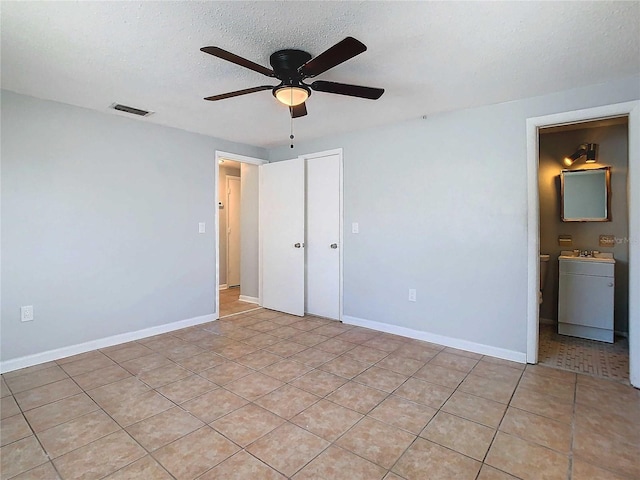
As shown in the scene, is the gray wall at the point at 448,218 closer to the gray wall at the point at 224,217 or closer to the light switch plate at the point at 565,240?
the light switch plate at the point at 565,240

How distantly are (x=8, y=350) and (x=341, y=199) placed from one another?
3.38m

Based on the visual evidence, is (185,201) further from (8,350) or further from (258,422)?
(258,422)

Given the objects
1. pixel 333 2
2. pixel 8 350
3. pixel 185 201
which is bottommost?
pixel 8 350

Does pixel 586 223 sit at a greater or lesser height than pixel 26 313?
greater

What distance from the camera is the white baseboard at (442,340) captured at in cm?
290

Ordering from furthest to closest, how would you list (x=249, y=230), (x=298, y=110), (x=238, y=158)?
1. (x=249, y=230)
2. (x=238, y=158)
3. (x=298, y=110)

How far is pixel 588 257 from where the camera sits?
3.56 meters

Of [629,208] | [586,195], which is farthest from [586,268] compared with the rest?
[629,208]

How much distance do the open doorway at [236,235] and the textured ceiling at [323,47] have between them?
5.92 feet

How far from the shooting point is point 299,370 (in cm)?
267

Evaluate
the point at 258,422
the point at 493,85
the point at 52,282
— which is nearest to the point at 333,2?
the point at 493,85

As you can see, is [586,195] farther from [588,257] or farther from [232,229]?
[232,229]

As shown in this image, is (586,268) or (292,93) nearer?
(292,93)

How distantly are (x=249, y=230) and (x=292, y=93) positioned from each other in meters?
3.28
